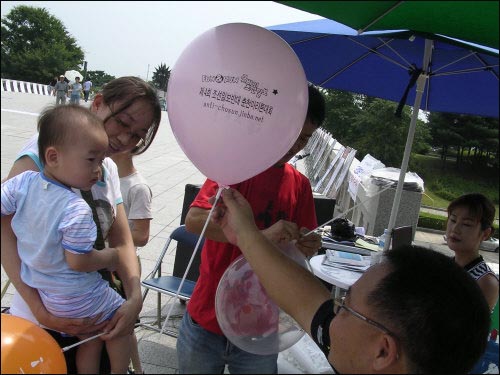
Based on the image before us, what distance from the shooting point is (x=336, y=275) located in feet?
11.0

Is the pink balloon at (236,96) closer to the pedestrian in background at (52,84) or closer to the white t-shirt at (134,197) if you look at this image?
the pedestrian in background at (52,84)

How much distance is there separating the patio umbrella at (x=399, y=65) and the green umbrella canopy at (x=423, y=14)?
203mm

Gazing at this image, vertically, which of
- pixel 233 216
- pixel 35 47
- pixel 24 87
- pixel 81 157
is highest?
pixel 35 47

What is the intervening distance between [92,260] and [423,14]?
115cm

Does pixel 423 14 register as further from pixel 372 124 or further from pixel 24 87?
pixel 372 124

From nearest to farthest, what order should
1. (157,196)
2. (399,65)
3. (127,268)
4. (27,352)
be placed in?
1. (27,352)
2. (127,268)
3. (399,65)
4. (157,196)

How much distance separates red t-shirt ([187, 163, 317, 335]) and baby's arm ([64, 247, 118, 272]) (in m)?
0.48

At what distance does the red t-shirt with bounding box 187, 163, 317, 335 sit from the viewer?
5.63 feet

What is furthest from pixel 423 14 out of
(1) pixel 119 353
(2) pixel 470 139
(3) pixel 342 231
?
(3) pixel 342 231

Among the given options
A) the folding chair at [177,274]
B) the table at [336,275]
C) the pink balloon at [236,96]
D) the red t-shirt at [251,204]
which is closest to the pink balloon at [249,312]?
the red t-shirt at [251,204]

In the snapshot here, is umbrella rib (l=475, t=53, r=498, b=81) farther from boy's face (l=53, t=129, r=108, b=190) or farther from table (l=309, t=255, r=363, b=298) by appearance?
table (l=309, t=255, r=363, b=298)

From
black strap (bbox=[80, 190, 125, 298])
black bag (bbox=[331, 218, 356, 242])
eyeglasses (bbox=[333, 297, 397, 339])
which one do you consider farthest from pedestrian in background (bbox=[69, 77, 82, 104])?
black bag (bbox=[331, 218, 356, 242])

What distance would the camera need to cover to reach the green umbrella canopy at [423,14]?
0.97 meters

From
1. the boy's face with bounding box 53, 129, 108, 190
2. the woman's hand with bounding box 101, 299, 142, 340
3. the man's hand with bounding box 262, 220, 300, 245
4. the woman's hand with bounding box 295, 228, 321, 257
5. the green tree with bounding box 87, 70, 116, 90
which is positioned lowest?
the woman's hand with bounding box 101, 299, 142, 340
